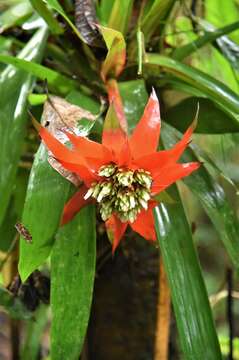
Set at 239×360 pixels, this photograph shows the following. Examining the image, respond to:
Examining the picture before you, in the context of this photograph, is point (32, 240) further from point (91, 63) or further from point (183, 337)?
point (91, 63)

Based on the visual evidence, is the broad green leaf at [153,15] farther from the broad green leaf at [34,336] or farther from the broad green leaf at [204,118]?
the broad green leaf at [34,336]

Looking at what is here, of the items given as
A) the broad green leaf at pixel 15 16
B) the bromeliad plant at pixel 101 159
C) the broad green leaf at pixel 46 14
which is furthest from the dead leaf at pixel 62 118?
the broad green leaf at pixel 15 16

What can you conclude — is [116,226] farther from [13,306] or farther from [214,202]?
[13,306]

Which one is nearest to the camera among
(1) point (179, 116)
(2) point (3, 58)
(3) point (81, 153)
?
(3) point (81, 153)

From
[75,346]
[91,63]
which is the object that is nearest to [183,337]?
[75,346]

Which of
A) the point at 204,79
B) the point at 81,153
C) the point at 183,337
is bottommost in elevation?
the point at 183,337
